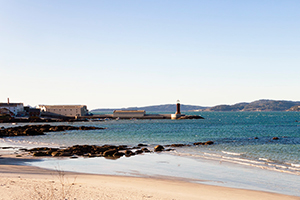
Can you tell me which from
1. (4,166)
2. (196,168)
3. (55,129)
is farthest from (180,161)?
(55,129)

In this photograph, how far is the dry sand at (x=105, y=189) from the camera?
14.5m

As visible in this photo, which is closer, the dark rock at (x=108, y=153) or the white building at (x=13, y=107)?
the dark rock at (x=108, y=153)

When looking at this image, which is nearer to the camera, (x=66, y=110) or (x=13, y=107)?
(x=13, y=107)

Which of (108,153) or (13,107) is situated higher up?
(13,107)

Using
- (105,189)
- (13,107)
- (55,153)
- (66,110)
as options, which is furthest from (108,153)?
(66,110)

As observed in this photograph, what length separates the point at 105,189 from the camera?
633 inches

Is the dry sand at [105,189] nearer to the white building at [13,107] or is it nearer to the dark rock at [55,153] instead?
the dark rock at [55,153]

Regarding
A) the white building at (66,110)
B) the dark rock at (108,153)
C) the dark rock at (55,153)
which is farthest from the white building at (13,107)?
the dark rock at (108,153)

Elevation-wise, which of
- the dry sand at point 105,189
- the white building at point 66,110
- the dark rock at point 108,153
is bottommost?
the dark rock at point 108,153

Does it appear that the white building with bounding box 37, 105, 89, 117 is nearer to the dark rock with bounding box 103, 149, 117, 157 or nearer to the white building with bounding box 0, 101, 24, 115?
the white building with bounding box 0, 101, 24, 115

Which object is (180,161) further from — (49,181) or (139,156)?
(49,181)

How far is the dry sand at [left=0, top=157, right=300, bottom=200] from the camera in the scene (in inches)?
571

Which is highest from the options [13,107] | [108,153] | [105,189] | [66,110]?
[13,107]

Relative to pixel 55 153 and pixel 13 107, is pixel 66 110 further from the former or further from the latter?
pixel 55 153
